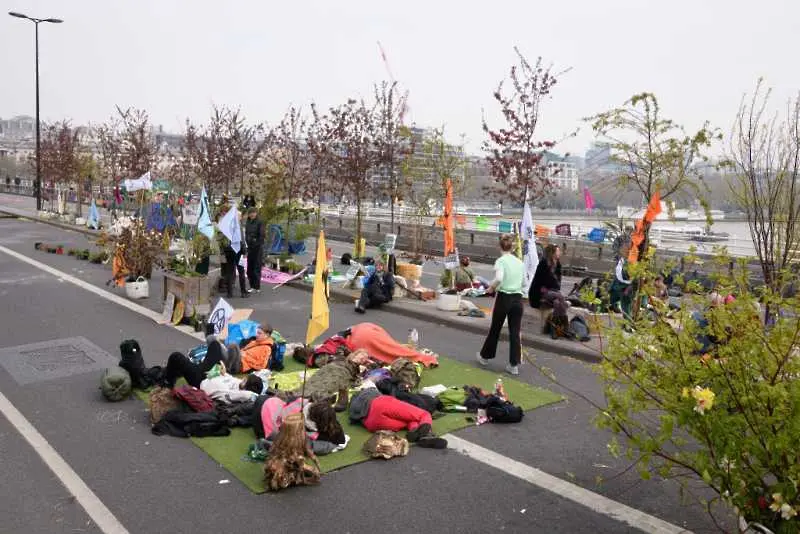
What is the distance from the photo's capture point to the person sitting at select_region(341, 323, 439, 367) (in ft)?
30.8

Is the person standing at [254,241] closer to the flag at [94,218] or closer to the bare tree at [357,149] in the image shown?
the bare tree at [357,149]

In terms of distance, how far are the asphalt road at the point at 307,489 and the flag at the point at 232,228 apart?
18.5 feet

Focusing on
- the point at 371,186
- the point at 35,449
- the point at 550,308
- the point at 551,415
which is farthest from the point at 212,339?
the point at 371,186

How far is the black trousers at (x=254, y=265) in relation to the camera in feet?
50.1

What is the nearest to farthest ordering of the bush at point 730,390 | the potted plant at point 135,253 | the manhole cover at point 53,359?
the bush at point 730,390
the manhole cover at point 53,359
the potted plant at point 135,253

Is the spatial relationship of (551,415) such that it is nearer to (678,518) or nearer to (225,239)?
(678,518)

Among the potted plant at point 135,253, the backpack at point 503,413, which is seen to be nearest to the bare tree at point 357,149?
the potted plant at point 135,253

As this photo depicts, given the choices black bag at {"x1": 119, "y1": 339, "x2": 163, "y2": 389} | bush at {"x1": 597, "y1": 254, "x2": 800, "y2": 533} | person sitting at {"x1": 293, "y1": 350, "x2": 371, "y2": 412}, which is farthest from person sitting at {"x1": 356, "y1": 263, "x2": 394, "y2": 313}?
bush at {"x1": 597, "y1": 254, "x2": 800, "y2": 533}

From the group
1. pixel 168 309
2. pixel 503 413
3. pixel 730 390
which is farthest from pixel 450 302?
pixel 730 390

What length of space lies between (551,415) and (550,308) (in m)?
3.56

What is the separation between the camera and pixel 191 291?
39.2ft

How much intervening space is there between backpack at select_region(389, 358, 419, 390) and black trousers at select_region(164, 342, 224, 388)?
2171 mm

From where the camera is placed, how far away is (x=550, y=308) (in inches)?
430

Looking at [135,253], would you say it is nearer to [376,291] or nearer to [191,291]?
[191,291]
